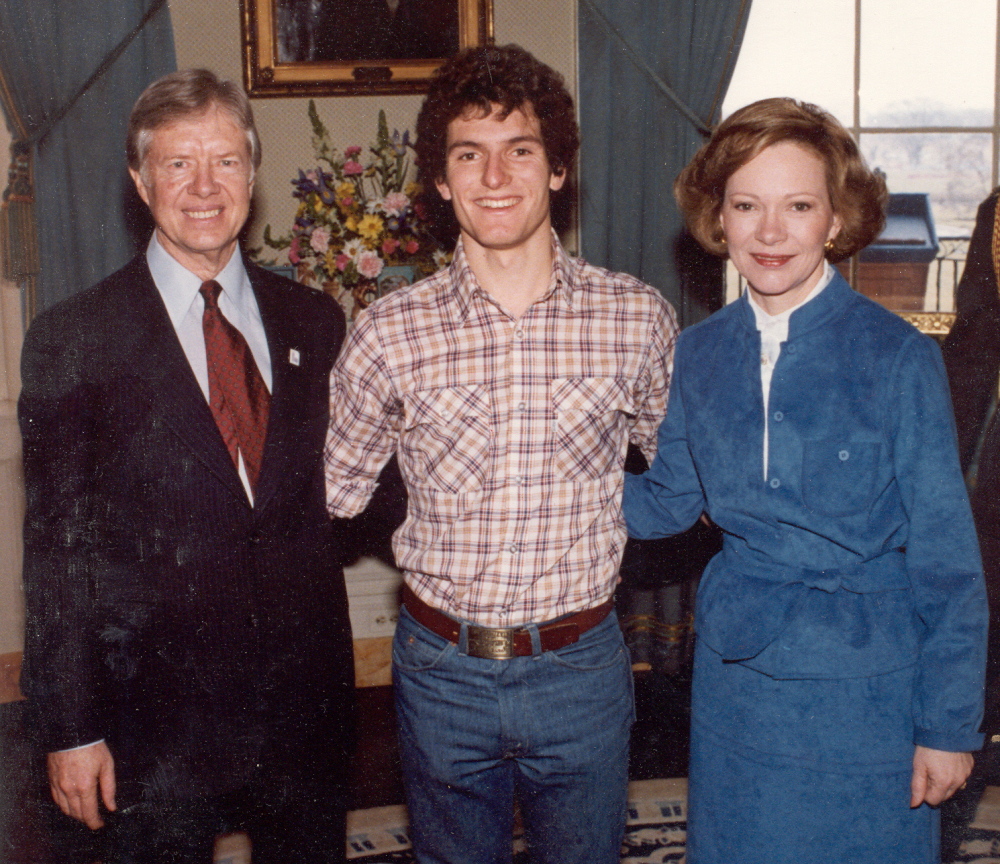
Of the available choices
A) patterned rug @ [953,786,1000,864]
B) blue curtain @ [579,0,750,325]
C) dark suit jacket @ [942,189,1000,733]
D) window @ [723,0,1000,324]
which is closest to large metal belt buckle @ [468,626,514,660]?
dark suit jacket @ [942,189,1000,733]

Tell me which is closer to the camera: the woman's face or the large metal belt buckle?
the woman's face

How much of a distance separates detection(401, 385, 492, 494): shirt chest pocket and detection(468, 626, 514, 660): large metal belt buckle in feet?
0.80

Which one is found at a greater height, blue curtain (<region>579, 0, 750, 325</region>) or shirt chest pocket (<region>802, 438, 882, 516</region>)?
blue curtain (<region>579, 0, 750, 325</region>)

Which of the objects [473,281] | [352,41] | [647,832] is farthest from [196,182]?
[647,832]

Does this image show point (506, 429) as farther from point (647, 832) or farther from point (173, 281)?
point (647, 832)

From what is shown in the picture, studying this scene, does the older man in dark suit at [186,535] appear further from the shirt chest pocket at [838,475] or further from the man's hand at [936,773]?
the man's hand at [936,773]

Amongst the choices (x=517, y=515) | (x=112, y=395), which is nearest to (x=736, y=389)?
(x=517, y=515)

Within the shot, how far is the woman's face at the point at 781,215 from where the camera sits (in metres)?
1.39

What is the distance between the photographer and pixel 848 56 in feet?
10.9

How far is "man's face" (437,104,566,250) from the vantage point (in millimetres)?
1523

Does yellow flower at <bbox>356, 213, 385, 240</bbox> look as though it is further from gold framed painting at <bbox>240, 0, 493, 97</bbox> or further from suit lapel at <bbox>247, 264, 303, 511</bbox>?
suit lapel at <bbox>247, 264, 303, 511</bbox>

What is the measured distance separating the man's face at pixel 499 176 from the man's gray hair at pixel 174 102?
387 millimetres

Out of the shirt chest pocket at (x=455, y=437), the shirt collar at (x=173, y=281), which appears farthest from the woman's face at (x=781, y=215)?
the shirt collar at (x=173, y=281)

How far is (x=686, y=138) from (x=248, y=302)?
7.03ft
